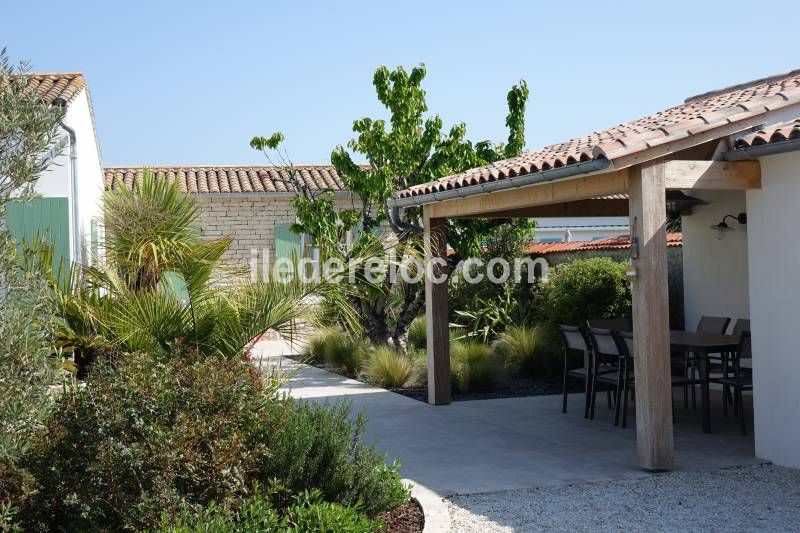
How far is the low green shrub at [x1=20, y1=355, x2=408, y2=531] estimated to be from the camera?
4.97 m

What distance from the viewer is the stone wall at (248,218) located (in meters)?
21.9

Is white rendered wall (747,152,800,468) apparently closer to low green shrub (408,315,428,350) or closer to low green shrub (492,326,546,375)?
low green shrub (492,326,546,375)

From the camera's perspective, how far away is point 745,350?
29.6ft

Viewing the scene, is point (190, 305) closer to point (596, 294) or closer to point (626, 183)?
point (626, 183)

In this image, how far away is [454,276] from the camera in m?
16.6

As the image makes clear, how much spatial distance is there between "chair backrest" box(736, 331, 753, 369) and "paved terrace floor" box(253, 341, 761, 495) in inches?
24.9

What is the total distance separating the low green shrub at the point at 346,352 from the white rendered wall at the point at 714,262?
190 inches

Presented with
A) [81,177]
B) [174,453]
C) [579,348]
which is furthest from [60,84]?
[174,453]

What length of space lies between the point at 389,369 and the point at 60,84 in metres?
6.34

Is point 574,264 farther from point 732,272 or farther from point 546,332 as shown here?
point 732,272

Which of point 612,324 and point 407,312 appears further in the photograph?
point 407,312

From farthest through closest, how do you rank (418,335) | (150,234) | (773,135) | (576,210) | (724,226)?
(418,335) < (576,210) < (724,226) < (150,234) < (773,135)

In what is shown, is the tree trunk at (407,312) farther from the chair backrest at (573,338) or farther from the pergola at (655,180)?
the pergola at (655,180)

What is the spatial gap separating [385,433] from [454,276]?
7.65 m
